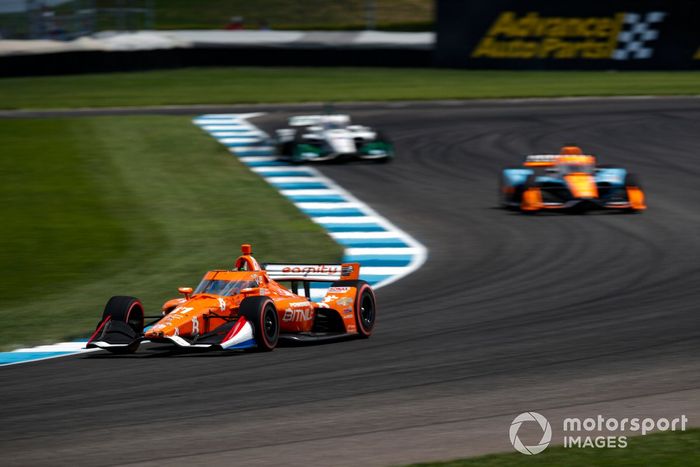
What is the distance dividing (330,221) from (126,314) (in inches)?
332

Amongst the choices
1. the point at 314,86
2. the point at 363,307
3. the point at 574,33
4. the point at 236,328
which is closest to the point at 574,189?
the point at 363,307

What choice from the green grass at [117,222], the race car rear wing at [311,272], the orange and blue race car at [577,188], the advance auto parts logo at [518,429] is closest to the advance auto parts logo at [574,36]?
the green grass at [117,222]

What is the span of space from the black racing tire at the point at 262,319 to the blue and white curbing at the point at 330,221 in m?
1.74

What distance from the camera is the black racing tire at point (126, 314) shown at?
10.8 meters

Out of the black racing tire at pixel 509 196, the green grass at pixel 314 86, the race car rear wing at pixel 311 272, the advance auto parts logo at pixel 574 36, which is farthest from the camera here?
the advance auto parts logo at pixel 574 36

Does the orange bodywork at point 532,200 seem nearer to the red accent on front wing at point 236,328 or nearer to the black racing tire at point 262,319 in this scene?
the black racing tire at point 262,319

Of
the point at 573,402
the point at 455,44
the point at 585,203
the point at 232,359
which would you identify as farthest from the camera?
the point at 455,44

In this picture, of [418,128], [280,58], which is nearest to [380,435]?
[418,128]

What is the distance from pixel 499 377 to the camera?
31.2ft

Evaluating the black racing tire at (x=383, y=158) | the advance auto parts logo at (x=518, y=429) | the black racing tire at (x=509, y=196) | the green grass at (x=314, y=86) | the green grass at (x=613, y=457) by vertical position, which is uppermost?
the green grass at (x=613, y=457)

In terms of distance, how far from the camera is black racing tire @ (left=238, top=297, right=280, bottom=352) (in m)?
10.5

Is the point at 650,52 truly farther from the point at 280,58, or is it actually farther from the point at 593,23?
the point at 280,58

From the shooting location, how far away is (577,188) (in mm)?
19312

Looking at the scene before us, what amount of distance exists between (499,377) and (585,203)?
405 inches
